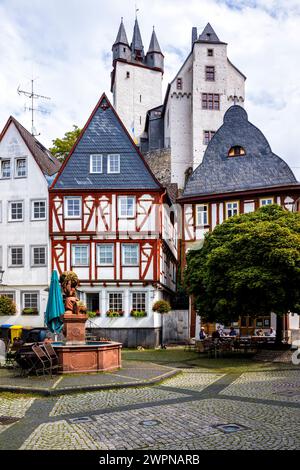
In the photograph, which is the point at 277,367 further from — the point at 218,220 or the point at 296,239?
the point at 218,220

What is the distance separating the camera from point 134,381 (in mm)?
15586

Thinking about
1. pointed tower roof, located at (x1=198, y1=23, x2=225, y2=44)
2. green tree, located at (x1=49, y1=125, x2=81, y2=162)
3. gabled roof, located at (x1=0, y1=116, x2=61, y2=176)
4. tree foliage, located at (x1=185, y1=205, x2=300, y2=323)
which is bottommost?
tree foliage, located at (x1=185, y1=205, x2=300, y2=323)

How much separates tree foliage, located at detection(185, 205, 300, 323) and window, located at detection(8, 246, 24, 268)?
14.1 meters

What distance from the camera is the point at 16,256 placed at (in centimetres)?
3550

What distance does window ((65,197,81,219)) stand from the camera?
3497 centimetres

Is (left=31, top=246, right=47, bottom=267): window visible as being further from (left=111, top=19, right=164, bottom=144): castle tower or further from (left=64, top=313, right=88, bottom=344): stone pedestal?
(left=111, top=19, right=164, bottom=144): castle tower

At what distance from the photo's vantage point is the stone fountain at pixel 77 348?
16969mm

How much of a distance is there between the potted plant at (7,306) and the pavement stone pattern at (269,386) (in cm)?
1902

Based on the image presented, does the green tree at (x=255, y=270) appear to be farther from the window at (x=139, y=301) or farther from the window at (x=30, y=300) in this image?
the window at (x=30, y=300)

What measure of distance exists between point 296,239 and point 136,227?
1363 centimetres

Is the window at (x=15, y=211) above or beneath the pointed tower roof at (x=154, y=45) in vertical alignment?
beneath

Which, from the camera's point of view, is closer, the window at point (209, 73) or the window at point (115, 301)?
the window at point (115, 301)

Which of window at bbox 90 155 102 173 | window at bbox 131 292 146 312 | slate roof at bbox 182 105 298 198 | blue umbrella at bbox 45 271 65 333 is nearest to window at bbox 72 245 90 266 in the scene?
window at bbox 131 292 146 312

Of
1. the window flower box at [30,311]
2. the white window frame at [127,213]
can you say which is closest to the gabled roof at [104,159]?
the white window frame at [127,213]
